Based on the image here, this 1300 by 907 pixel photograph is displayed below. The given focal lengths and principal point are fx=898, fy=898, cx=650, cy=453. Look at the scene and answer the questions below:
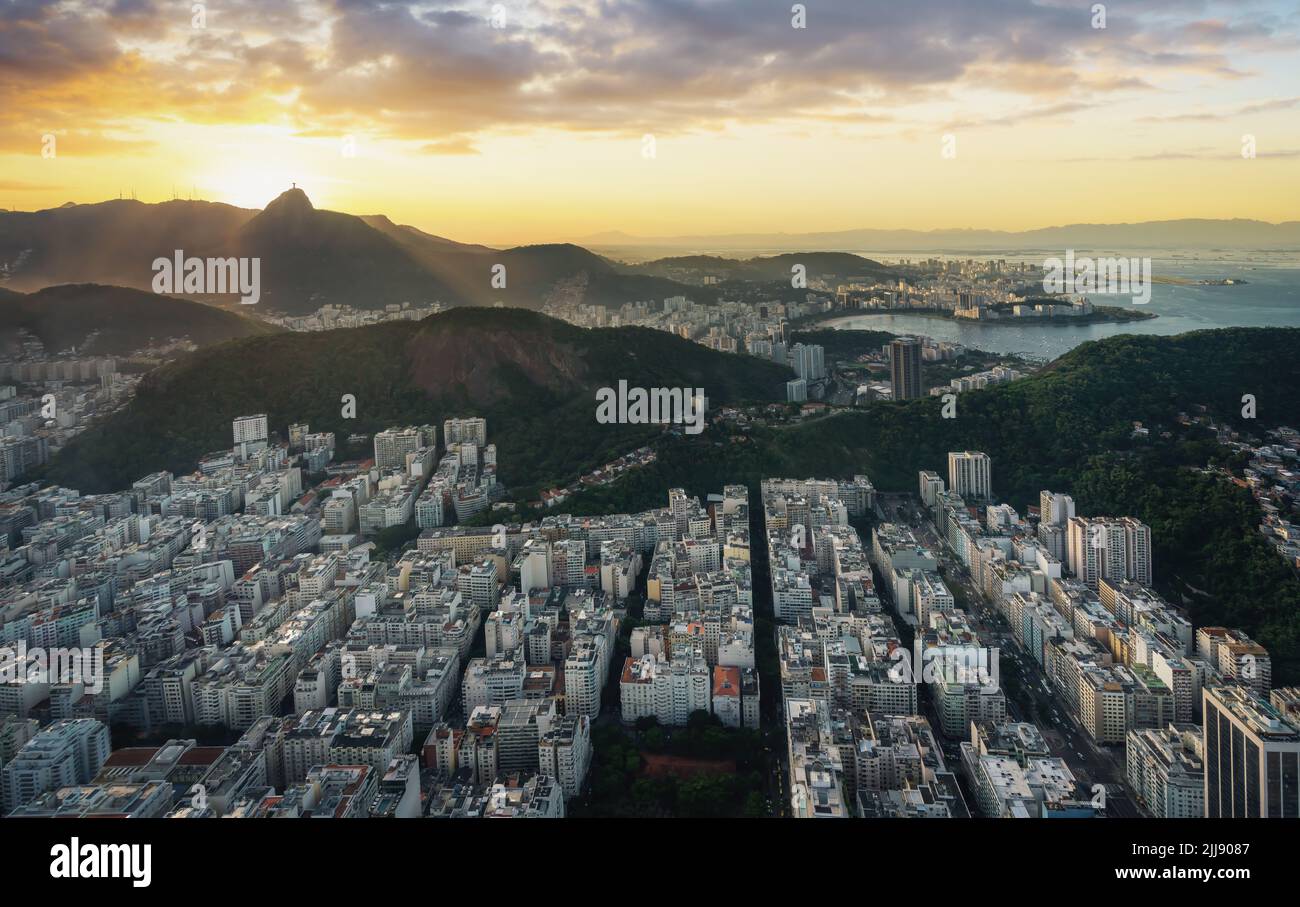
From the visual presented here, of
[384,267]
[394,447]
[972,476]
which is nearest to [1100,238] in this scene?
[972,476]

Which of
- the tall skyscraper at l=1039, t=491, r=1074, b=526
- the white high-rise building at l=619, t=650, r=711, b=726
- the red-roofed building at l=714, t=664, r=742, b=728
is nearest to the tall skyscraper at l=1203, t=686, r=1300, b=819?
the red-roofed building at l=714, t=664, r=742, b=728

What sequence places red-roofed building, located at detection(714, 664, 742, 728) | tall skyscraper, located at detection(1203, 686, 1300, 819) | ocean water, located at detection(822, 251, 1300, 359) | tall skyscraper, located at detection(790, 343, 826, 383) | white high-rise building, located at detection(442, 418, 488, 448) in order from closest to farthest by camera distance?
tall skyscraper, located at detection(1203, 686, 1300, 819), red-roofed building, located at detection(714, 664, 742, 728), ocean water, located at detection(822, 251, 1300, 359), white high-rise building, located at detection(442, 418, 488, 448), tall skyscraper, located at detection(790, 343, 826, 383)

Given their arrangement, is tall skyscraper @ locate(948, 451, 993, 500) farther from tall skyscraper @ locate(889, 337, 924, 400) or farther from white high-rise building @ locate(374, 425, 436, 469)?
white high-rise building @ locate(374, 425, 436, 469)

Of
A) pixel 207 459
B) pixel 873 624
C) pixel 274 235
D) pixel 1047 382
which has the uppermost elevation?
pixel 274 235

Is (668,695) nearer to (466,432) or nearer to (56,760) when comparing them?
(56,760)

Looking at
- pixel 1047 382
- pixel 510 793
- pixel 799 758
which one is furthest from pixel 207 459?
pixel 1047 382
